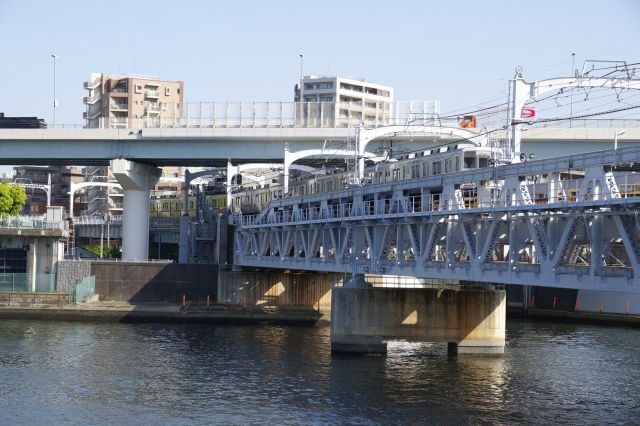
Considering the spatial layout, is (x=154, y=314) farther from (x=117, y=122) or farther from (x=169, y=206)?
(x=169, y=206)

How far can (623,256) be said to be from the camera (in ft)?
161

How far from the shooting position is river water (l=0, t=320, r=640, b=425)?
158 ft

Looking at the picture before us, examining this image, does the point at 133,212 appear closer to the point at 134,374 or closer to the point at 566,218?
the point at 134,374

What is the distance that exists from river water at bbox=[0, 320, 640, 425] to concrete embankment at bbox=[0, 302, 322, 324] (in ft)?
28.9

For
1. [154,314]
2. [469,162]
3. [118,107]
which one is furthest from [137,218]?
[118,107]

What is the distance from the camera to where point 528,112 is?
54656 millimetres

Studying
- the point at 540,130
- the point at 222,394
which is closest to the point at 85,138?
the point at 540,130

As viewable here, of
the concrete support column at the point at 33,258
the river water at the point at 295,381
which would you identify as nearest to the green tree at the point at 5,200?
the concrete support column at the point at 33,258

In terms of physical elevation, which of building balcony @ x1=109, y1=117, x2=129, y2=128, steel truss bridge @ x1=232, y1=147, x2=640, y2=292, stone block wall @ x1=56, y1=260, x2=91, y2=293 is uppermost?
building balcony @ x1=109, y1=117, x2=129, y2=128

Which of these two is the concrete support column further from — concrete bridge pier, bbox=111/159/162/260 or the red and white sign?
the red and white sign

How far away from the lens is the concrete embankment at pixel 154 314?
8825cm

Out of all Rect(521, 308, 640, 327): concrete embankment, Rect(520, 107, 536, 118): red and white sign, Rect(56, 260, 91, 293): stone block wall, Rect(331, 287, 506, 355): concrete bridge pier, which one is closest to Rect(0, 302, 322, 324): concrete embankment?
Rect(56, 260, 91, 293): stone block wall

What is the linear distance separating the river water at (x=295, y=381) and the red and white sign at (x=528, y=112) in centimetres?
1397

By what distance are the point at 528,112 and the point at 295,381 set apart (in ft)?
61.2
